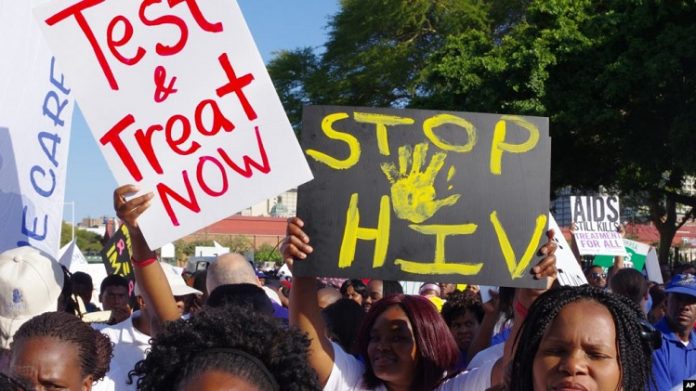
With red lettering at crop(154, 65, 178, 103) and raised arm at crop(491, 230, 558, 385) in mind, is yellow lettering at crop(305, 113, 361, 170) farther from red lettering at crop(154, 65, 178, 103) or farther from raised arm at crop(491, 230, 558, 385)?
raised arm at crop(491, 230, 558, 385)

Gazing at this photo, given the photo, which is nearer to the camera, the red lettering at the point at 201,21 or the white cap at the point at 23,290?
the white cap at the point at 23,290

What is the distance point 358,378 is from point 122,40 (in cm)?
144

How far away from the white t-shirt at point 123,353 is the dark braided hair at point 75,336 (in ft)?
1.48

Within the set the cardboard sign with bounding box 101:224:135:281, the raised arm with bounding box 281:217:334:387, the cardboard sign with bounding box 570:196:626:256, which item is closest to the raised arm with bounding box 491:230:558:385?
the raised arm with bounding box 281:217:334:387

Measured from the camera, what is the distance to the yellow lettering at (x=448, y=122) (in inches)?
132

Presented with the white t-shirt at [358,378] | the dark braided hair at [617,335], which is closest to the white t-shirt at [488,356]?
the white t-shirt at [358,378]

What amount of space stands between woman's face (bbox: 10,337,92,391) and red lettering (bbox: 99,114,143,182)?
2.38 feet

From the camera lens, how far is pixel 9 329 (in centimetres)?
315

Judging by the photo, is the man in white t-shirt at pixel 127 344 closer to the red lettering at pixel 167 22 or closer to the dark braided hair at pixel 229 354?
the red lettering at pixel 167 22

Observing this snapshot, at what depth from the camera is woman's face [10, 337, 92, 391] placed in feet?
8.77

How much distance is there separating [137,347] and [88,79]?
1165 millimetres

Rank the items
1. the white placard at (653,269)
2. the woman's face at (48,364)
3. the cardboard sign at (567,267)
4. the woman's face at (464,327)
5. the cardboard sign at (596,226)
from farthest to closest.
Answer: the white placard at (653,269), the cardboard sign at (596,226), the woman's face at (464,327), the cardboard sign at (567,267), the woman's face at (48,364)

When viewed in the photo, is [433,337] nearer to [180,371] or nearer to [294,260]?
[294,260]

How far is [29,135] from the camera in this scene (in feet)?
13.2
